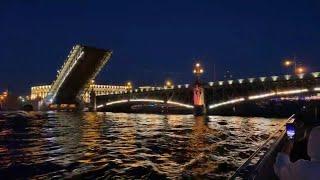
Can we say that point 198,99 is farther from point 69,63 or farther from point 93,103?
point 93,103

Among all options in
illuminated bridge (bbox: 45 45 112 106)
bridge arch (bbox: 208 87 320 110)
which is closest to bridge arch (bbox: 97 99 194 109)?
bridge arch (bbox: 208 87 320 110)

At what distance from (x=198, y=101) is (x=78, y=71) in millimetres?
23920

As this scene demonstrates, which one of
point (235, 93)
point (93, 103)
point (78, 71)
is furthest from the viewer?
point (93, 103)

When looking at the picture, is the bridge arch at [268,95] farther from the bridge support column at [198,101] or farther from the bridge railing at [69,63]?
the bridge railing at [69,63]

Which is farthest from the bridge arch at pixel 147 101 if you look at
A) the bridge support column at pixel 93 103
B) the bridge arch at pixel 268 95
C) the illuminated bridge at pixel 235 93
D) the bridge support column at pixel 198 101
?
the bridge arch at pixel 268 95

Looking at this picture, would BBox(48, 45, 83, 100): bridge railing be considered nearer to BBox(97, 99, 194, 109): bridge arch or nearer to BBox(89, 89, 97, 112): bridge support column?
BBox(97, 99, 194, 109): bridge arch

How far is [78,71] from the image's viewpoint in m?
67.8

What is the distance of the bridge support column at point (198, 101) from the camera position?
74.8m

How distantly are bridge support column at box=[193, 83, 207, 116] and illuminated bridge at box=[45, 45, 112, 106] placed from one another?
19.5 m

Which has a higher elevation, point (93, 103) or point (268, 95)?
point (268, 95)

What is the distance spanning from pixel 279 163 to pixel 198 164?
35.5ft

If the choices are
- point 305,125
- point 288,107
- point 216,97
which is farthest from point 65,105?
point 305,125

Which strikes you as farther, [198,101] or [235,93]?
[198,101]

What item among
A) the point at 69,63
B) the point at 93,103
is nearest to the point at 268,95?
the point at 69,63
